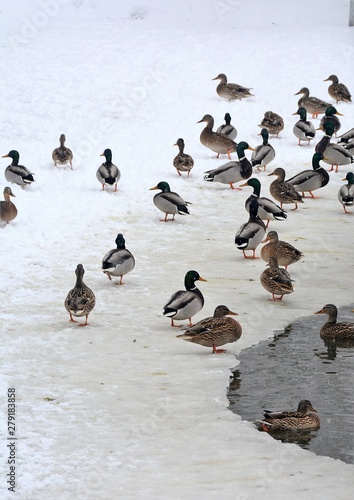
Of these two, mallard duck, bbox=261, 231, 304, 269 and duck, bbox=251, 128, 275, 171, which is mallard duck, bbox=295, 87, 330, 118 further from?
mallard duck, bbox=261, 231, 304, 269

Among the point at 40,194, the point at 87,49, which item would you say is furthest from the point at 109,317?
the point at 87,49

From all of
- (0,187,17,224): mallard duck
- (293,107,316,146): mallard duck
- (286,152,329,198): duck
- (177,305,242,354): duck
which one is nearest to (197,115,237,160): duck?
(293,107,316,146): mallard duck

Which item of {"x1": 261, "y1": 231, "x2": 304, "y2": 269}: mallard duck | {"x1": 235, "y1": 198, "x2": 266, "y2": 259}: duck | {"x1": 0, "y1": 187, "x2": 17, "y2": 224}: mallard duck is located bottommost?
{"x1": 261, "y1": 231, "x2": 304, "y2": 269}: mallard duck

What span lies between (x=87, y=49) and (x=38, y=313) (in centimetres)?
1464

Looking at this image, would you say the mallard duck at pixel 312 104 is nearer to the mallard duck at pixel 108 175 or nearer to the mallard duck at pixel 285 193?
the mallard duck at pixel 285 193

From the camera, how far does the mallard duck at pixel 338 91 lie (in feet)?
75.4

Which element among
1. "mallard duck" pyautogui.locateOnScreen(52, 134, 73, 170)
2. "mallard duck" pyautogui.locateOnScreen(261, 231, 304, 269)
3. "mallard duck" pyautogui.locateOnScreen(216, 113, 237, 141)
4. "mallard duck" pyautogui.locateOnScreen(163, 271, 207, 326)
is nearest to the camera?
"mallard duck" pyautogui.locateOnScreen(163, 271, 207, 326)

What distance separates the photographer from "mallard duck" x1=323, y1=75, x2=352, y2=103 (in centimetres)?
2298

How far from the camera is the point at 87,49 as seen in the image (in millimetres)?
25141

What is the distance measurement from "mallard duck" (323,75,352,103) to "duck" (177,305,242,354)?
1342 cm

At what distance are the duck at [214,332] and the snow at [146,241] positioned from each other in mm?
167

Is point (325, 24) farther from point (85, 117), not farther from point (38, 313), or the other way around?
point (38, 313)

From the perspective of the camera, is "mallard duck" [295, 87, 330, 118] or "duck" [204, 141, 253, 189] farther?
"mallard duck" [295, 87, 330, 118]

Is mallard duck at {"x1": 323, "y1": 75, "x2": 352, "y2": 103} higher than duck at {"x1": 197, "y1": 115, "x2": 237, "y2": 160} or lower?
higher
